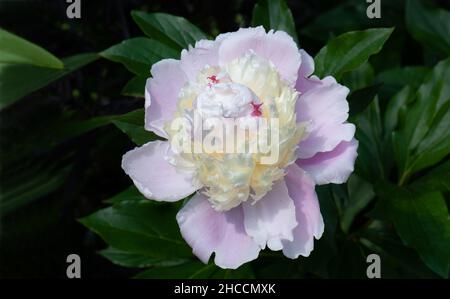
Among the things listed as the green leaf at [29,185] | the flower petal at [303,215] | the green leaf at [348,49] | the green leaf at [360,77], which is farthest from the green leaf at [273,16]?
the green leaf at [29,185]

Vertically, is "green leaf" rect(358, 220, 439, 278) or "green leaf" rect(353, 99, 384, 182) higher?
"green leaf" rect(353, 99, 384, 182)

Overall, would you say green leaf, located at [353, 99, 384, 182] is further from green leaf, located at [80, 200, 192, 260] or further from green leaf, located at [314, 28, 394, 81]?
green leaf, located at [80, 200, 192, 260]

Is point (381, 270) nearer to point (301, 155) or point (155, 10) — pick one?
point (301, 155)

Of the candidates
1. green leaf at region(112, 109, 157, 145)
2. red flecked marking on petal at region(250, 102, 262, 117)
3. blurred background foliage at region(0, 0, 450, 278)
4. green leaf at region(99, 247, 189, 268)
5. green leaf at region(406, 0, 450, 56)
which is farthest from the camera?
green leaf at region(406, 0, 450, 56)

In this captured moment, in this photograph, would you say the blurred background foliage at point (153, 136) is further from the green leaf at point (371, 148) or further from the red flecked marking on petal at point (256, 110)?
the red flecked marking on petal at point (256, 110)

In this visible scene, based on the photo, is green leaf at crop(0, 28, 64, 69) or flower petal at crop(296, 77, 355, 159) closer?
flower petal at crop(296, 77, 355, 159)

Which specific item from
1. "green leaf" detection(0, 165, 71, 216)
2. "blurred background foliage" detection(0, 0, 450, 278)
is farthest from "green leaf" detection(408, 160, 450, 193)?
"green leaf" detection(0, 165, 71, 216)
